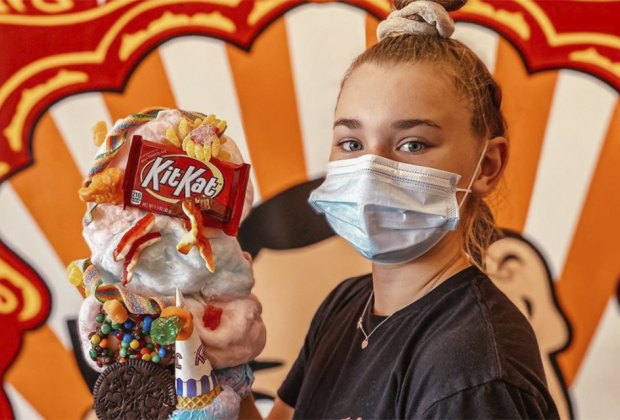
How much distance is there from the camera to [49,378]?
1.79 m

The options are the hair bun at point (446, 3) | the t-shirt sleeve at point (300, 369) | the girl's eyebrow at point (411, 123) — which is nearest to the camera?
the girl's eyebrow at point (411, 123)

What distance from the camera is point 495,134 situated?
3.99ft

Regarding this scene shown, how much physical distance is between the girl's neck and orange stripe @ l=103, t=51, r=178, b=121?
0.91m

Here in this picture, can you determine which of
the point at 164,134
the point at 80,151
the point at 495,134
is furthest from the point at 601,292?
the point at 80,151

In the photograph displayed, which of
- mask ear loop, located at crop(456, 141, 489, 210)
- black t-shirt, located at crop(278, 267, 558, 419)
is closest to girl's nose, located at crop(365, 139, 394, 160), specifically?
mask ear loop, located at crop(456, 141, 489, 210)

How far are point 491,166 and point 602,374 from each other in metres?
0.88

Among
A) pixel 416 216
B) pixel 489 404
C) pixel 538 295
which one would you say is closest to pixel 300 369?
pixel 416 216

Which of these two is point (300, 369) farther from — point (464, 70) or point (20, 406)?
point (20, 406)

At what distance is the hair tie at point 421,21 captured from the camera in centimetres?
117

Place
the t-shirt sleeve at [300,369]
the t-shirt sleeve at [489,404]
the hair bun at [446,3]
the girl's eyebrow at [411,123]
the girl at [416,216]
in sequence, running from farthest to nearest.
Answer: the t-shirt sleeve at [300,369]
the hair bun at [446,3]
the girl's eyebrow at [411,123]
the girl at [416,216]
the t-shirt sleeve at [489,404]

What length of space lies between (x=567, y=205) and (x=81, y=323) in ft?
4.23

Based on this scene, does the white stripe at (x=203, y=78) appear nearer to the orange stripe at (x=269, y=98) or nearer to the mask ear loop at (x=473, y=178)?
the orange stripe at (x=269, y=98)

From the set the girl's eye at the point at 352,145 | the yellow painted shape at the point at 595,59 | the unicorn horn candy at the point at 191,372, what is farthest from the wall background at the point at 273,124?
the unicorn horn candy at the point at 191,372

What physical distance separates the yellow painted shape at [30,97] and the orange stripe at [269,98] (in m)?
0.45
